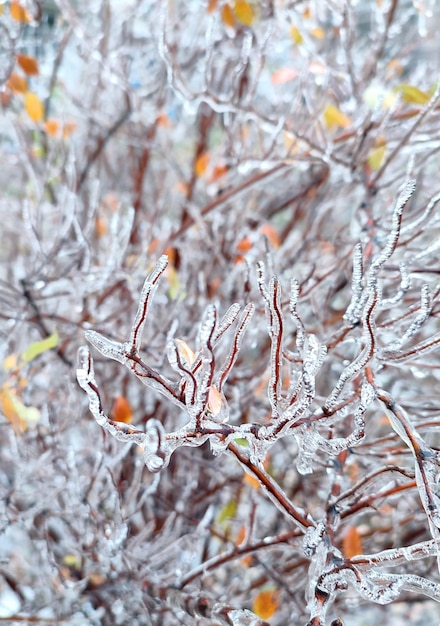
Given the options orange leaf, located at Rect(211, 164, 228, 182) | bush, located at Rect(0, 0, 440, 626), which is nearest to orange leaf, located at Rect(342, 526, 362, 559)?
bush, located at Rect(0, 0, 440, 626)

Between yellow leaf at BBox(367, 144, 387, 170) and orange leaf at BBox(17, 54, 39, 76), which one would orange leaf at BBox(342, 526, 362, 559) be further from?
orange leaf at BBox(17, 54, 39, 76)

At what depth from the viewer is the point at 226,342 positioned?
3.27 ft

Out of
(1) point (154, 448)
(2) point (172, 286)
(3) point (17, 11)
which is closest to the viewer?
(1) point (154, 448)

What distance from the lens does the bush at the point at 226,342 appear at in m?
0.49

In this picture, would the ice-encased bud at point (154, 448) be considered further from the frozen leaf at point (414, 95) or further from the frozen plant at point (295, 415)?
the frozen leaf at point (414, 95)

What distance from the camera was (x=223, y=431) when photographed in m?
0.46

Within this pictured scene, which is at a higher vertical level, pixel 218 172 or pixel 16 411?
pixel 218 172

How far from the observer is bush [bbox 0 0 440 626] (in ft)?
1.62

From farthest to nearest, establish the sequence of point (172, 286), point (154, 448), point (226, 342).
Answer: point (172, 286) → point (226, 342) → point (154, 448)

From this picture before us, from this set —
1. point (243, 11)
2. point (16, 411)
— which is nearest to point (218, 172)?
point (243, 11)

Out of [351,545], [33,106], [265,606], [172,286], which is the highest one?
[33,106]

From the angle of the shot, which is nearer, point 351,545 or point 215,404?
point 215,404

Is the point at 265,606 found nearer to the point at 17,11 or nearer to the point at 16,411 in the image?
the point at 16,411

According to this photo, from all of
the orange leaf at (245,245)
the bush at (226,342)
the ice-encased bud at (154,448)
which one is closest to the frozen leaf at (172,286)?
the bush at (226,342)
